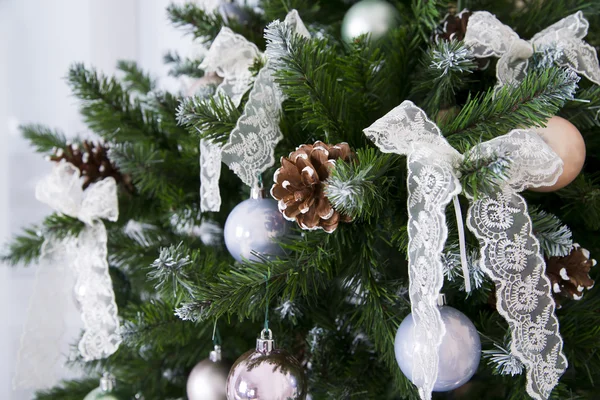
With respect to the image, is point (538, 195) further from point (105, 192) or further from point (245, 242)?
point (105, 192)

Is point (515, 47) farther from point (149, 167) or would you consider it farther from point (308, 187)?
point (149, 167)

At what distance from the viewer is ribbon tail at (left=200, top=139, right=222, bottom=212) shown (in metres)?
0.50

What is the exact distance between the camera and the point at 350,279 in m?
0.51

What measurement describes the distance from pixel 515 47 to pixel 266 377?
0.42m

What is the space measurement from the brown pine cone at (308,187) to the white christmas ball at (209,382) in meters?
0.24

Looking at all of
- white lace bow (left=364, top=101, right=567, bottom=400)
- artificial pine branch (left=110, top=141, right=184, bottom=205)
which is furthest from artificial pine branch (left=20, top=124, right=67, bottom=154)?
white lace bow (left=364, top=101, right=567, bottom=400)

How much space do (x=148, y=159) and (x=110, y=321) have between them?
20cm

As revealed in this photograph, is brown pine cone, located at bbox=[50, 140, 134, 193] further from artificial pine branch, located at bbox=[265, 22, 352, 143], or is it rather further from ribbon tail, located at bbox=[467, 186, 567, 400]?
ribbon tail, located at bbox=[467, 186, 567, 400]

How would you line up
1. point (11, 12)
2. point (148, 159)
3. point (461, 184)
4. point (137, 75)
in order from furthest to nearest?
point (11, 12)
point (137, 75)
point (148, 159)
point (461, 184)

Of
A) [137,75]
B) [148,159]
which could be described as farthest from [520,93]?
[137,75]

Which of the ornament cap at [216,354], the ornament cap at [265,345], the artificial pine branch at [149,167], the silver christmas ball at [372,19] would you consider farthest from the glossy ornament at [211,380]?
the silver christmas ball at [372,19]

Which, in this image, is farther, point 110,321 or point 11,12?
point 11,12

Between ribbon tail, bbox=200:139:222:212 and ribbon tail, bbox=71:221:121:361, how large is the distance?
172 mm

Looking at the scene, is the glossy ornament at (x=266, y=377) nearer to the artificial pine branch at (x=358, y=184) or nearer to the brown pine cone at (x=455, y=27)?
the artificial pine branch at (x=358, y=184)
